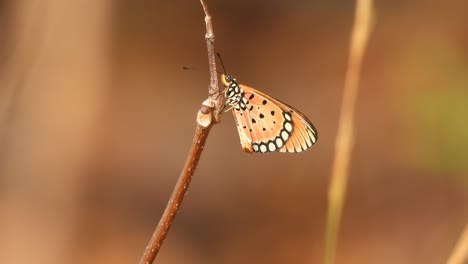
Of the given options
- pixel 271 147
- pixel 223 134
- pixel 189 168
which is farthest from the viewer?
pixel 223 134

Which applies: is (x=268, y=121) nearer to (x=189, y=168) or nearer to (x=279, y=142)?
(x=279, y=142)

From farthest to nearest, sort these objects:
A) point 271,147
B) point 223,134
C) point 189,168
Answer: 1. point 223,134
2. point 271,147
3. point 189,168

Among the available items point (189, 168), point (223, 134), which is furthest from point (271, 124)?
point (223, 134)

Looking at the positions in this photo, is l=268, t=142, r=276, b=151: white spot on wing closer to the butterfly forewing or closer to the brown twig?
the butterfly forewing

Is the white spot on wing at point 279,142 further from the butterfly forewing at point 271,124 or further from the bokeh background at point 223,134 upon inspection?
the bokeh background at point 223,134

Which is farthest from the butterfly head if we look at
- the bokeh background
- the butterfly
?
the bokeh background

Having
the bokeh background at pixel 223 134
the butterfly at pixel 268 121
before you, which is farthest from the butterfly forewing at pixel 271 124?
the bokeh background at pixel 223 134
